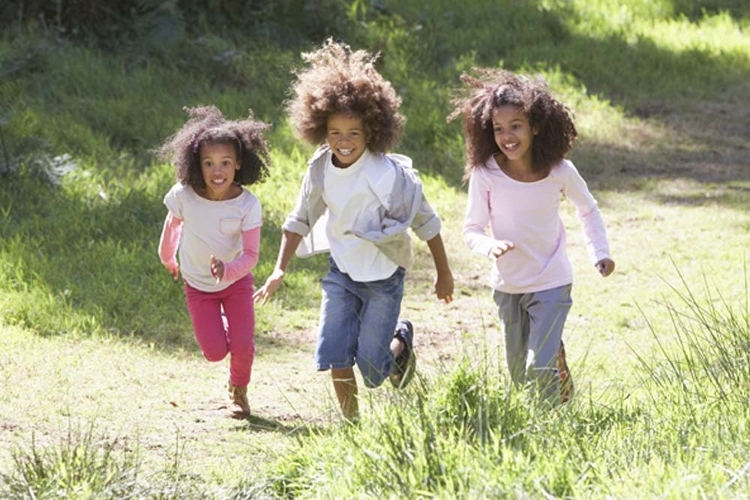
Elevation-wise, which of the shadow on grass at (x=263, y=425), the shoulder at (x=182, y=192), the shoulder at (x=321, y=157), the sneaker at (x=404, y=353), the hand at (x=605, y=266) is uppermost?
the shoulder at (x=321, y=157)

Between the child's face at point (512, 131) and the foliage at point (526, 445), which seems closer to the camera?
the foliage at point (526, 445)

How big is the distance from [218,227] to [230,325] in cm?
48

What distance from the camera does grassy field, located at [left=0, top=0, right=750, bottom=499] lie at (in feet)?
13.9

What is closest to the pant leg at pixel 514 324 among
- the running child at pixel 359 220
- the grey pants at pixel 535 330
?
the grey pants at pixel 535 330

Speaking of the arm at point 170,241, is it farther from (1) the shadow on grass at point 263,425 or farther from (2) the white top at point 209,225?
(1) the shadow on grass at point 263,425

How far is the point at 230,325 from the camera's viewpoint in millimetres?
6176

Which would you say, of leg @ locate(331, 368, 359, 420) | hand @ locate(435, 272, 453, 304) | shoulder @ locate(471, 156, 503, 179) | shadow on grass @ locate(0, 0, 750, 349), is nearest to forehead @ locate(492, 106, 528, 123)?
shoulder @ locate(471, 156, 503, 179)

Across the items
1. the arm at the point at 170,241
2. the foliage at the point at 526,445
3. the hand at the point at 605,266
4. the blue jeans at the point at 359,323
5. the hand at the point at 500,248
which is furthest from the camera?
the arm at the point at 170,241

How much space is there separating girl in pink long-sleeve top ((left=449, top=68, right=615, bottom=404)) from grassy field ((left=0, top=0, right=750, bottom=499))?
1.09 feet

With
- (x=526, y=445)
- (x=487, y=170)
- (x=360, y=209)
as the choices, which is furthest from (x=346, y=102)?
(x=526, y=445)

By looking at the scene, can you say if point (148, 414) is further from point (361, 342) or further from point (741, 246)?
point (741, 246)

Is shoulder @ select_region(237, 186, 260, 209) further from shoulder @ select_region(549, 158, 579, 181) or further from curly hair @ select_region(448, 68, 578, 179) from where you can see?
shoulder @ select_region(549, 158, 579, 181)

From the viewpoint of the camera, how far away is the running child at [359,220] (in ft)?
18.2

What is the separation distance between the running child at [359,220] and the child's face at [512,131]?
405 millimetres
